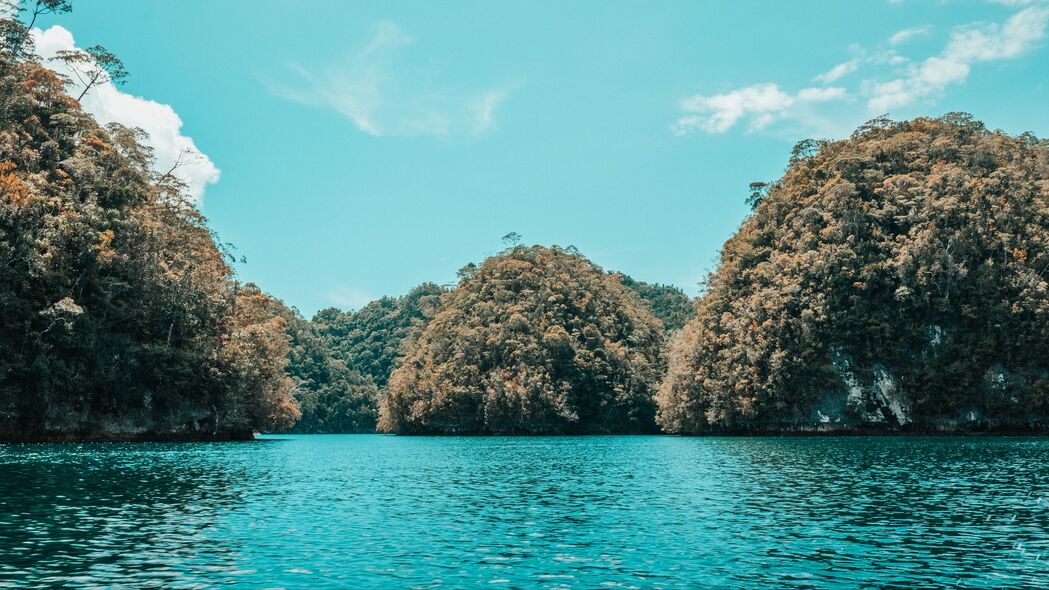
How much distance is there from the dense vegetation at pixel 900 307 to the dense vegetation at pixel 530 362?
33.1 m

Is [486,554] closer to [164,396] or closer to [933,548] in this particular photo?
[933,548]

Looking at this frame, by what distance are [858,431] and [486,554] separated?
93.2 metres

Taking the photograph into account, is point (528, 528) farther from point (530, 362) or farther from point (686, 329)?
point (530, 362)

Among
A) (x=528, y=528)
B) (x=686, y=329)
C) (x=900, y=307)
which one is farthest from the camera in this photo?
(x=686, y=329)

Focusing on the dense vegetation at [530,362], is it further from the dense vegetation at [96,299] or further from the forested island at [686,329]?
the dense vegetation at [96,299]

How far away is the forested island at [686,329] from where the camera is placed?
7044 cm

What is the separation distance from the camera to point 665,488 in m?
36.7

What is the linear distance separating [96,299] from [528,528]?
2486 inches

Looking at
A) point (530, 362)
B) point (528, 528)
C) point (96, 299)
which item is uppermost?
Result: point (96, 299)

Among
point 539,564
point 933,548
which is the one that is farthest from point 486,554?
point 933,548

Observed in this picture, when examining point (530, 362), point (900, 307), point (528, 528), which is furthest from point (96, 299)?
point (900, 307)

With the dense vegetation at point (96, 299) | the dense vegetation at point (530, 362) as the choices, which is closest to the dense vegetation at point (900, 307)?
the dense vegetation at point (530, 362)

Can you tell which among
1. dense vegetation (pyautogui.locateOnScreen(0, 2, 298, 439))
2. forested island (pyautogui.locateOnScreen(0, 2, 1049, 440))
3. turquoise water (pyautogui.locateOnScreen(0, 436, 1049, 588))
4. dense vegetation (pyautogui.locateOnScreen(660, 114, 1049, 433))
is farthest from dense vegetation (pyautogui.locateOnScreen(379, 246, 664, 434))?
turquoise water (pyautogui.locateOnScreen(0, 436, 1049, 588))

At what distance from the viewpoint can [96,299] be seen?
7238 cm
